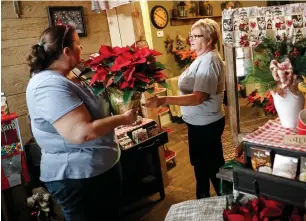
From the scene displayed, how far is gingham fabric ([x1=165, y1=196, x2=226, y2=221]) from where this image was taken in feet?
4.15

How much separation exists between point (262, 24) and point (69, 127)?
3.56ft

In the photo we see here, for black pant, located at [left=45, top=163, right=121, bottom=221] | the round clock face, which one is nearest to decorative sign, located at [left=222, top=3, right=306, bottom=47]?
black pant, located at [left=45, top=163, right=121, bottom=221]

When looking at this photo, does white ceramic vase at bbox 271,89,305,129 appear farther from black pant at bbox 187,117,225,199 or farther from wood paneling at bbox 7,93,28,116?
wood paneling at bbox 7,93,28,116

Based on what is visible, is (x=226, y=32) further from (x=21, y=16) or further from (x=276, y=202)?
(x=21, y=16)

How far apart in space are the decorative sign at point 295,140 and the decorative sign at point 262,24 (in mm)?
510

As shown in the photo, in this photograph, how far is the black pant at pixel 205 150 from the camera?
1901mm

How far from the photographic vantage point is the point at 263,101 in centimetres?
164

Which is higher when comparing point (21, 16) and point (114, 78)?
point (21, 16)

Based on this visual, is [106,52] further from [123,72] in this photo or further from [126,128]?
[126,128]

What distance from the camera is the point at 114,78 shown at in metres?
1.25

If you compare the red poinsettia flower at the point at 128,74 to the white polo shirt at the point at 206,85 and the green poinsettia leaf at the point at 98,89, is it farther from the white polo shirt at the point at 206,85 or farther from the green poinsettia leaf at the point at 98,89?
the white polo shirt at the point at 206,85

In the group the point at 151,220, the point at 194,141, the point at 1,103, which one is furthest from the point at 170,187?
the point at 1,103

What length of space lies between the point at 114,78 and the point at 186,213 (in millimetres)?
665

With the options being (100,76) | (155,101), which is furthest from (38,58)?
(155,101)
